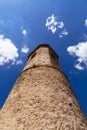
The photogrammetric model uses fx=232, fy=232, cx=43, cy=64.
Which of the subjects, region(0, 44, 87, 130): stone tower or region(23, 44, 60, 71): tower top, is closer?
region(0, 44, 87, 130): stone tower

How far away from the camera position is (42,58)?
38.9 feet

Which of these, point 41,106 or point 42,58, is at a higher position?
point 42,58

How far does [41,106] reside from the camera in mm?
7559

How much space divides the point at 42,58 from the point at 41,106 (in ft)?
15.1

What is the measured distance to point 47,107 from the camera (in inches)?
295

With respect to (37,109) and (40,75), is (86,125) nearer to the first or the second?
(37,109)

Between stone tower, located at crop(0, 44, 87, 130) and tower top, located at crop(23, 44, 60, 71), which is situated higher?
tower top, located at crop(23, 44, 60, 71)

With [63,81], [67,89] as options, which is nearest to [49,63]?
[63,81]

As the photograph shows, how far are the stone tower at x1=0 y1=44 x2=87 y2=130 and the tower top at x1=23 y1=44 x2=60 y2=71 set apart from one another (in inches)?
50.6

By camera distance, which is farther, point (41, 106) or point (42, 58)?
point (42, 58)

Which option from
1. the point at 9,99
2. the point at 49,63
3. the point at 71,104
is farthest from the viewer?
the point at 49,63

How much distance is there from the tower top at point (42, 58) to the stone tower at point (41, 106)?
128 cm

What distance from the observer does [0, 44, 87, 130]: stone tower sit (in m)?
7.02

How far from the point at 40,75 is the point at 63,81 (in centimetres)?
102
